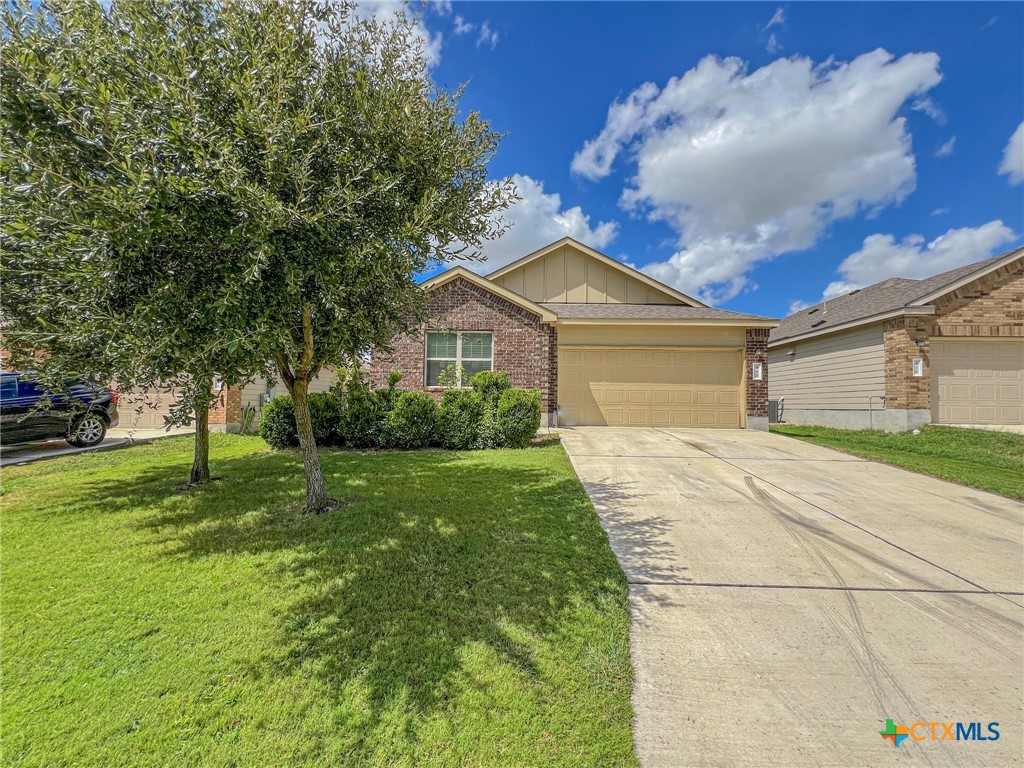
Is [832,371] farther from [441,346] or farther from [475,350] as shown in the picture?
[441,346]

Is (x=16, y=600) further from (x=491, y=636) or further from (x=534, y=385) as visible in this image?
(x=534, y=385)

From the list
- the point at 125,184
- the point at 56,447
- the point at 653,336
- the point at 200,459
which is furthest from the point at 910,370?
the point at 56,447

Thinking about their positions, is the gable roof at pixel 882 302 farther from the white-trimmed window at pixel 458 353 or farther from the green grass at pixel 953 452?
the white-trimmed window at pixel 458 353

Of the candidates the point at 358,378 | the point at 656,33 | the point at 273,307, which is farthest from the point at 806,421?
the point at 273,307

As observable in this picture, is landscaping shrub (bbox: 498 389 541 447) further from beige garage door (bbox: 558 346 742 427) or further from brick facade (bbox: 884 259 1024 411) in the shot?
brick facade (bbox: 884 259 1024 411)

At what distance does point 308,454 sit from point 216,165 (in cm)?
310

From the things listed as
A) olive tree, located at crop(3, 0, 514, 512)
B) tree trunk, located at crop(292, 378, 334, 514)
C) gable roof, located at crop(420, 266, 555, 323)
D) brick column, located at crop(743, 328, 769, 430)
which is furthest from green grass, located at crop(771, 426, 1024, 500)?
tree trunk, located at crop(292, 378, 334, 514)

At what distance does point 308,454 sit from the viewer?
15.6 ft

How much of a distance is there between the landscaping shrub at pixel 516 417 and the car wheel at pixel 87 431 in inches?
353

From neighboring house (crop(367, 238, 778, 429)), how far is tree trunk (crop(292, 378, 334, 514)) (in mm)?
6344

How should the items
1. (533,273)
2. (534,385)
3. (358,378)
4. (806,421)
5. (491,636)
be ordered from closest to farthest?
(491,636) → (358,378) → (534,385) → (533,273) → (806,421)

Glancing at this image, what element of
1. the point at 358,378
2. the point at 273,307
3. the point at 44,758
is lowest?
the point at 44,758

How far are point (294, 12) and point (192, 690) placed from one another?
497 centimetres

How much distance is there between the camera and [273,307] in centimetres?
312
